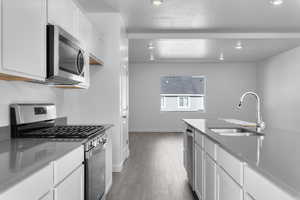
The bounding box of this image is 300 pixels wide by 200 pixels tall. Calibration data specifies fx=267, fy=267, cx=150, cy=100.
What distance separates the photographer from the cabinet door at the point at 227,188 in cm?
153

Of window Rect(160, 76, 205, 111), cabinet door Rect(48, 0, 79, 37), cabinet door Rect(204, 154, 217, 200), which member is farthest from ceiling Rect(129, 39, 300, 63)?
cabinet door Rect(204, 154, 217, 200)

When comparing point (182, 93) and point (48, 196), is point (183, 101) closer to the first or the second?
point (182, 93)

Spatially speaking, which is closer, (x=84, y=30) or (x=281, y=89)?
(x=84, y=30)

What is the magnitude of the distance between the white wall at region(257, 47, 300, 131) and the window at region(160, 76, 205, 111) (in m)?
2.20

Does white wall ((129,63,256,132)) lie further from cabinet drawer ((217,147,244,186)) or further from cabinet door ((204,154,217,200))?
cabinet drawer ((217,147,244,186))

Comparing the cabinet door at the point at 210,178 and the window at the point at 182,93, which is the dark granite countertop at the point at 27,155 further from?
the window at the point at 182,93

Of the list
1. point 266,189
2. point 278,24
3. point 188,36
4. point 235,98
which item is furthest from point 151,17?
point 235,98

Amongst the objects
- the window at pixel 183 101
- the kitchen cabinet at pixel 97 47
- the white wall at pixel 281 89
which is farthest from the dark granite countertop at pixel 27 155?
the window at pixel 183 101

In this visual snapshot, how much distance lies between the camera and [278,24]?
5387mm

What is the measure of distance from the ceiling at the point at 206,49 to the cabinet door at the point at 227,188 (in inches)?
188

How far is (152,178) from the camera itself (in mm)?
3973

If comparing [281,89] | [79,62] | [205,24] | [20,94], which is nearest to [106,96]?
[79,62]

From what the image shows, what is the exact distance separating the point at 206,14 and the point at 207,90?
5.68 meters

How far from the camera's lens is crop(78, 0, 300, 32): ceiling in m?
4.23
